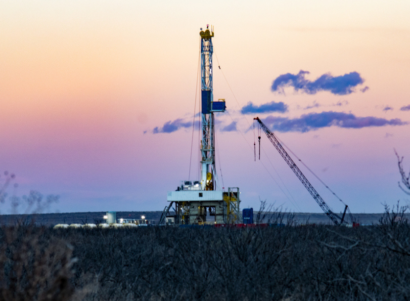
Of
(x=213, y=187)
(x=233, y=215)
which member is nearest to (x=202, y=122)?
(x=213, y=187)

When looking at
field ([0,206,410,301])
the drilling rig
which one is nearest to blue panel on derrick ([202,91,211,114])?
the drilling rig

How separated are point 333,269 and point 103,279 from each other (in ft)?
38.4

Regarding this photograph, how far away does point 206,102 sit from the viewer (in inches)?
3733

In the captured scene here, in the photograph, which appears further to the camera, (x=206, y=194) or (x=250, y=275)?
(x=206, y=194)

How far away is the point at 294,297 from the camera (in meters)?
18.7

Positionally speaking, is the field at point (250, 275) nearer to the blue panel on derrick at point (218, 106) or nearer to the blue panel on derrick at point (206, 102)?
the blue panel on derrick at point (218, 106)

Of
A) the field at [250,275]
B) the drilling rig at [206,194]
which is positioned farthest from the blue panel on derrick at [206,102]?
the field at [250,275]

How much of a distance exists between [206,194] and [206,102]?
21262 mm

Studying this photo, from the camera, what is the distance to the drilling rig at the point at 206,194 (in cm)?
8356

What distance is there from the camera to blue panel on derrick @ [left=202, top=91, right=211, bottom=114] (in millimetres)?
93938

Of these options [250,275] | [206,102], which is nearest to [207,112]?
[206,102]

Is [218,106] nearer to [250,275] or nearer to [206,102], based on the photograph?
[206,102]

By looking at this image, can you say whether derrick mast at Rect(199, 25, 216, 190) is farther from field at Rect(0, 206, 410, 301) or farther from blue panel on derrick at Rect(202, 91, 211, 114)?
field at Rect(0, 206, 410, 301)

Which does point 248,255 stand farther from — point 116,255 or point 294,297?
point 116,255
